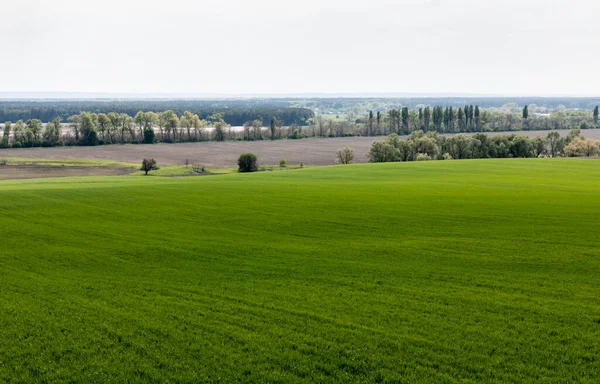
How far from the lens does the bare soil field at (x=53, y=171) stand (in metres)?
88.5

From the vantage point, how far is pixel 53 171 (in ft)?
308

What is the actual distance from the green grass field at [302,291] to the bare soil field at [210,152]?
73.2 meters

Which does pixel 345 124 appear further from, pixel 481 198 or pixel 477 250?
pixel 477 250

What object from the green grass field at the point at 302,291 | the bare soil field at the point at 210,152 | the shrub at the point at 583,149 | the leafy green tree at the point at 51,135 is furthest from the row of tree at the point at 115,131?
the green grass field at the point at 302,291

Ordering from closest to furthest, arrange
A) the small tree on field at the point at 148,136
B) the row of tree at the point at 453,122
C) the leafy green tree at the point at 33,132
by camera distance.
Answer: the leafy green tree at the point at 33,132 → the small tree on field at the point at 148,136 → the row of tree at the point at 453,122

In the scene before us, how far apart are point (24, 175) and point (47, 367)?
8246cm

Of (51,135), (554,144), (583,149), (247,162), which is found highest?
(51,135)

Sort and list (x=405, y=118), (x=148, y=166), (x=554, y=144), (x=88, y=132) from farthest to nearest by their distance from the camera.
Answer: (x=405, y=118) < (x=88, y=132) < (x=554, y=144) < (x=148, y=166)

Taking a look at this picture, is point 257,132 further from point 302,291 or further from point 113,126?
point 302,291

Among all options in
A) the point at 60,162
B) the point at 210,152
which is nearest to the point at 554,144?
the point at 210,152

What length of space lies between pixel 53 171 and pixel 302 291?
85.5 meters

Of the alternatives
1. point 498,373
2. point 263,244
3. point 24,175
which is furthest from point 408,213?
point 24,175

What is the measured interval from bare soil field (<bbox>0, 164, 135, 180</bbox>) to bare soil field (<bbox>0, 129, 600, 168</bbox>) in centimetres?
1548

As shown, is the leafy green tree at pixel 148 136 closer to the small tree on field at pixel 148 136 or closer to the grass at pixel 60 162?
the small tree on field at pixel 148 136
